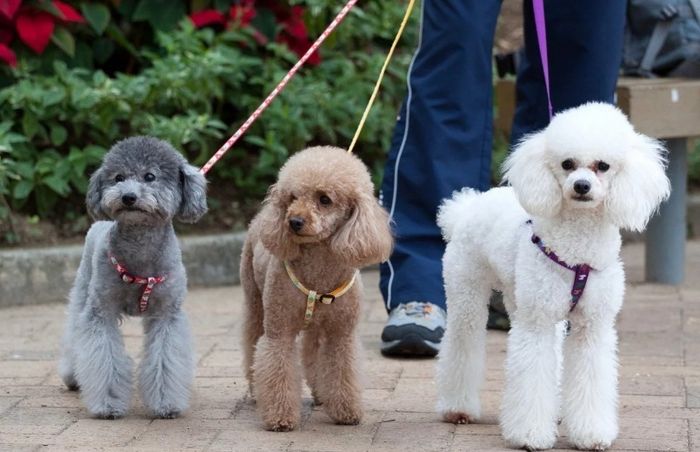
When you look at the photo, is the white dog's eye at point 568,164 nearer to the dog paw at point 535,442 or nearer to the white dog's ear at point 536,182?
the white dog's ear at point 536,182

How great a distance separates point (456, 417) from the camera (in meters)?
4.24

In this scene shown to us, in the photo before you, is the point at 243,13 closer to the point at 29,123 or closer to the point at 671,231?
the point at 29,123

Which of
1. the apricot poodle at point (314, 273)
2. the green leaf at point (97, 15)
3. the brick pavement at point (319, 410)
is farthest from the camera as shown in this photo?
the green leaf at point (97, 15)

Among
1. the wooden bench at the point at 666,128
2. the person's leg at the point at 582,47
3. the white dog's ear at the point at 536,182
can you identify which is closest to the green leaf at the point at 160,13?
the wooden bench at the point at 666,128

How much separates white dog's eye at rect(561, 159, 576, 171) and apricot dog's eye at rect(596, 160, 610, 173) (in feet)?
0.23

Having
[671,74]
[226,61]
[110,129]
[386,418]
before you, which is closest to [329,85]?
[226,61]

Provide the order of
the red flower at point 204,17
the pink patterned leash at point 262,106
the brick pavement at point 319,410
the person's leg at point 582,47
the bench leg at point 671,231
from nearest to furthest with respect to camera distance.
→ the brick pavement at point 319,410 < the pink patterned leash at point 262,106 < the person's leg at point 582,47 < the bench leg at point 671,231 < the red flower at point 204,17

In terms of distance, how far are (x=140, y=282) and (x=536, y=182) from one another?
1.36 metres

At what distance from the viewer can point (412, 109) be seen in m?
5.27

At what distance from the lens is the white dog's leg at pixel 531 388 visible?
12.7ft

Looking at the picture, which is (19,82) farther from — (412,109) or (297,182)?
(297,182)

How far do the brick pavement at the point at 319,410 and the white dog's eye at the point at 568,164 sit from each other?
0.85m

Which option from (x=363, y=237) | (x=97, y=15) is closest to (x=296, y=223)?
(x=363, y=237)

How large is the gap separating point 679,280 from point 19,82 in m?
3.40
